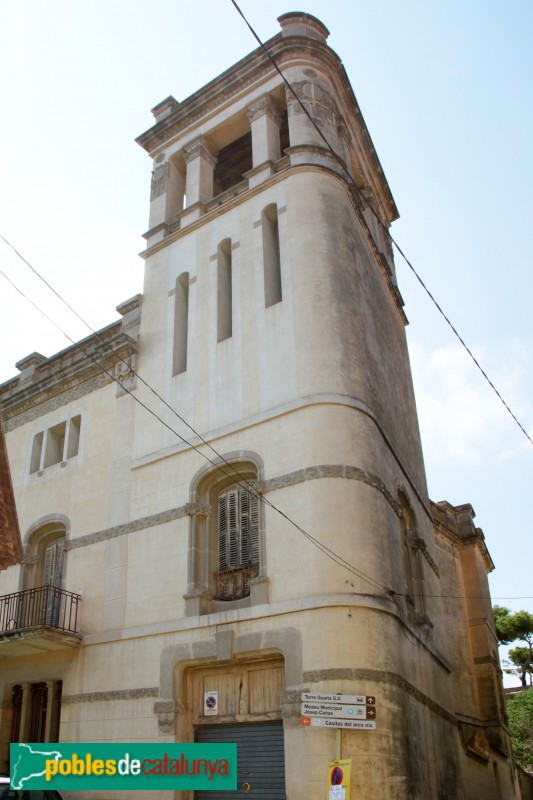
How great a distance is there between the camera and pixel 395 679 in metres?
13.7

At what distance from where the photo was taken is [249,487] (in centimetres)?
1666

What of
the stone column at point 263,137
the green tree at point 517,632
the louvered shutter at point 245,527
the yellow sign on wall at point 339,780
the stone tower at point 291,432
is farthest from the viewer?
the green tree at point 517,632

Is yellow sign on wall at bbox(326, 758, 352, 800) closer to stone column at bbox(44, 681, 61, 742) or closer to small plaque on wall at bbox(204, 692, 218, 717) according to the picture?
small plaque on wall at bbox(204, 692, 218, 717)

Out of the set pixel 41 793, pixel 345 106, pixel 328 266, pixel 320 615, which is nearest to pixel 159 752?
pixel 41 793

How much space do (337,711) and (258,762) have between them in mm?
2354

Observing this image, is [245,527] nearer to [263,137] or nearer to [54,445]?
[54,445]

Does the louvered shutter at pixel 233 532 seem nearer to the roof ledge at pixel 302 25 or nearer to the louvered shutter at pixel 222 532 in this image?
the louvered shutter at pixel 222 532

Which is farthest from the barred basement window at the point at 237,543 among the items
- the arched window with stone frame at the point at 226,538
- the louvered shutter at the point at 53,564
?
the louvered shutter at the point at 53,564

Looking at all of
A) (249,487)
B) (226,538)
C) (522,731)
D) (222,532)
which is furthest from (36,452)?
(522,731)

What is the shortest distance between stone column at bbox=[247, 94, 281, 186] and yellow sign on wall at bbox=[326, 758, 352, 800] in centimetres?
1505

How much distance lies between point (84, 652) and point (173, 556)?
3.37m

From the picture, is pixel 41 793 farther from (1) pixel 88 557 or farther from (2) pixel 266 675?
(1) pixel 88 557

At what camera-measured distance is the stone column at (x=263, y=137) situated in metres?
20.7

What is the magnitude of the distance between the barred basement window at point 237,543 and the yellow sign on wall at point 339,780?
13.6 ft
